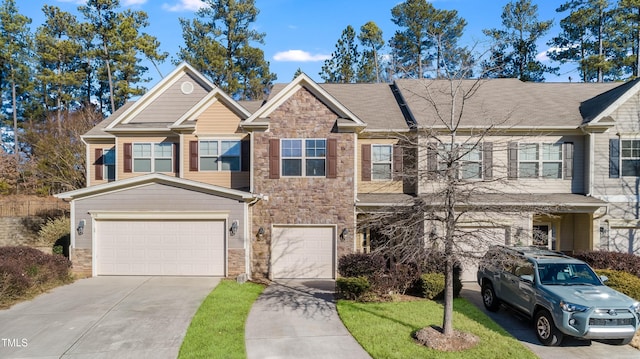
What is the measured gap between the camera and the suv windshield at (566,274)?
321 inches

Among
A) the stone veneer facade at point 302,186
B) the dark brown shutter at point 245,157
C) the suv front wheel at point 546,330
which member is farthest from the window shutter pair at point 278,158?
the suv front wheel at point 546,330

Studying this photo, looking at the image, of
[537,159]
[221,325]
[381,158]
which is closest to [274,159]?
[381,158]

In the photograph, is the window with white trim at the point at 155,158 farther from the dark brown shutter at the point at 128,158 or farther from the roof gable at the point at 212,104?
the roof gable at the point at 212,104

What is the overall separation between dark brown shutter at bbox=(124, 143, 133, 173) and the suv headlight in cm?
1589

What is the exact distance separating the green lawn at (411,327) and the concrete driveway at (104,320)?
3984mm

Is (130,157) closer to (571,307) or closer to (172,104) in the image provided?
(172,104)

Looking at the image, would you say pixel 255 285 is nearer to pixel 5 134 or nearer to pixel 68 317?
pixel 68 317

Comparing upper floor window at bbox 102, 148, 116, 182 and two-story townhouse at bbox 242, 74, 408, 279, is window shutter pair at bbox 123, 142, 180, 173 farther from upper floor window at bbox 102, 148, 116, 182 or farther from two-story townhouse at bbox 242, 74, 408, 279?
two-story townhouse at bbox 242, 74, 408, 279

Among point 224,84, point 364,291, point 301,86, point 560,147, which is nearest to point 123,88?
point 224,84

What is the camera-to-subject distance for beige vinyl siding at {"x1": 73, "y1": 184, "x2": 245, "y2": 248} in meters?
12.6

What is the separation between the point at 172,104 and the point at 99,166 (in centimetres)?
450

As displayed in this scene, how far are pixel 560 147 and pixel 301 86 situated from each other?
10627mm

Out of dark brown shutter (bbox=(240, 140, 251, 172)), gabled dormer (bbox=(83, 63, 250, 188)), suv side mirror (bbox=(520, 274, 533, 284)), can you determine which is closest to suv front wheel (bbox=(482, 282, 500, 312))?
suv side mirror (bbox=(520, 274, 533, 284))

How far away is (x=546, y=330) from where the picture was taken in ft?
24.7
